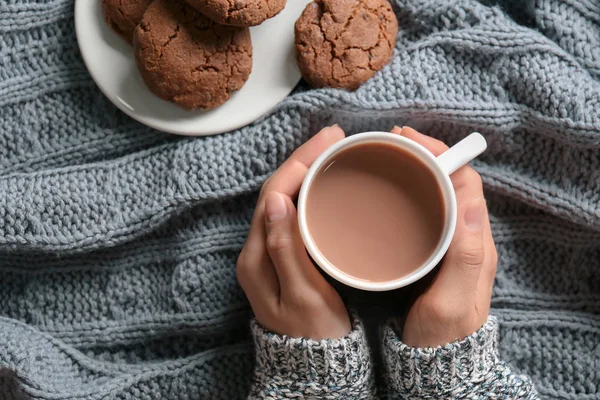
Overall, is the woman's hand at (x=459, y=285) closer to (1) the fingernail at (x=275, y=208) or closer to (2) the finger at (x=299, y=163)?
(2) the finger at (x=299, y=163)

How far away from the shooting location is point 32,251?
106 centimetres

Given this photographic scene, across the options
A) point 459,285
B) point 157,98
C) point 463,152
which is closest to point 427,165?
point 463,152

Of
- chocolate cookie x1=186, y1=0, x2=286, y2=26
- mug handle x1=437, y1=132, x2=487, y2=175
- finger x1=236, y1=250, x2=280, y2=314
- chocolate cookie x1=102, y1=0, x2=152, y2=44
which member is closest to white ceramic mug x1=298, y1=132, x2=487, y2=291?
mug handle x1=437, y1=132, x2=487, y2=175

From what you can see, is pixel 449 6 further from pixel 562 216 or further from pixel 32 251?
pixel 32 251

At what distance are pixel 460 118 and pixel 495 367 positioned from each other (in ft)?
1.25

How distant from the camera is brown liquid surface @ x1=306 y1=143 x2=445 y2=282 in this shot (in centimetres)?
86

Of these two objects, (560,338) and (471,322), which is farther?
(560,338)

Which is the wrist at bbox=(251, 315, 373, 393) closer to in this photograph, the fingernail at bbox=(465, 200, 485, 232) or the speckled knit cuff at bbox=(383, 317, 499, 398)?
the speckled knit cuff at bbox=(383, 317, 499, 398)

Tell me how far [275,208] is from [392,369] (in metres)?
0.31

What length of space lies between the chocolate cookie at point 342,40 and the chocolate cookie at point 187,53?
92 mm

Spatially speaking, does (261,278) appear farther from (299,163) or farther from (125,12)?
(125,12)

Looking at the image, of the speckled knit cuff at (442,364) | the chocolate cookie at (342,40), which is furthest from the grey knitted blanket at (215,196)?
the speckled knit cuff at (442,364)

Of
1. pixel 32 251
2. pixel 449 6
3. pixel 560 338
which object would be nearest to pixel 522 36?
pixel 449 6

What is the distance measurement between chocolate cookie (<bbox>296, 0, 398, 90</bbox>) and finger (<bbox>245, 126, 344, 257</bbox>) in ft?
0.29
